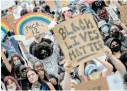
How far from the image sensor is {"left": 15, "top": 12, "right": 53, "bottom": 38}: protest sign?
3.82 metres

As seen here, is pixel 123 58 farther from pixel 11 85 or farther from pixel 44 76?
pixel 11 85

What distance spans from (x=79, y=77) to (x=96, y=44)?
56 centimetres

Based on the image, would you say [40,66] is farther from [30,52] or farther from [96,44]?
[96,44]

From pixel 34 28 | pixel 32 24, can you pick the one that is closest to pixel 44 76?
pixel 34 28

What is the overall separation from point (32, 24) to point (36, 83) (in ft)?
2.41

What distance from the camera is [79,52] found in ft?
9.21

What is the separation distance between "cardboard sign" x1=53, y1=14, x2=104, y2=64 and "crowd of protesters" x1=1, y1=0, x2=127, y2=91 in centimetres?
18

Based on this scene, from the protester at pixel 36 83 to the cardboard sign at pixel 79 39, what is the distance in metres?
0.62

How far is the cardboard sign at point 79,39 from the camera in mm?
2818

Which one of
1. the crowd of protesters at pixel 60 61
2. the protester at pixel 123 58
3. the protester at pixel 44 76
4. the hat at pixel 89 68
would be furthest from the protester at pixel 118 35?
the protester at pixel 44 76

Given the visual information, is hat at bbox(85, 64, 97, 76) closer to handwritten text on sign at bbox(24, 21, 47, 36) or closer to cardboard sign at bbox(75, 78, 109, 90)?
handwritten text on sign at bbox(24, 21, 47, 36)

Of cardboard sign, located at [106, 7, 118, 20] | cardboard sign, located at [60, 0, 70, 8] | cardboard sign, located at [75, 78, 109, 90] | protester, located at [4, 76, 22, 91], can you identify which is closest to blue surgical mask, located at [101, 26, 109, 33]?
cardboard sign, located at [106, 7, 118, 20]

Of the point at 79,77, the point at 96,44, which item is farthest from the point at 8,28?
the point at 96,44

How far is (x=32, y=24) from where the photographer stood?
12.9 feet
